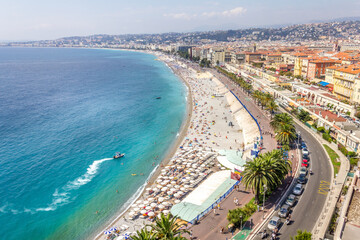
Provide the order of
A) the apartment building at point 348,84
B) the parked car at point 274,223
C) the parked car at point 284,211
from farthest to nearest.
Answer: the apartment building at point 348,84
the parked car at point 284,211
the parked car at point 274,223

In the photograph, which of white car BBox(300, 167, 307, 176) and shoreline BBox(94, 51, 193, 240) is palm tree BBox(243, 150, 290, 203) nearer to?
white car BBox(300, 167, 307, 176)

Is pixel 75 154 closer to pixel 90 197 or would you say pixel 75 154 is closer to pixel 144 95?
pixel 90 197

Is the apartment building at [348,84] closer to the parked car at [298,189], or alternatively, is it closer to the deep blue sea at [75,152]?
the parked car at [298,189]

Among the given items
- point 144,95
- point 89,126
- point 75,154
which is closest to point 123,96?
point 144,95

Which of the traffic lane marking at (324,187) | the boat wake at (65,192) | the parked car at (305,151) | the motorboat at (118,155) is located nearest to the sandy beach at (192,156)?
the motorboat at (118,155)

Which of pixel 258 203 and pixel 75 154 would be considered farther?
pixel 75 154

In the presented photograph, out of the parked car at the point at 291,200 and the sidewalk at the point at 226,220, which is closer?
the sidewalk at the point at 226,220

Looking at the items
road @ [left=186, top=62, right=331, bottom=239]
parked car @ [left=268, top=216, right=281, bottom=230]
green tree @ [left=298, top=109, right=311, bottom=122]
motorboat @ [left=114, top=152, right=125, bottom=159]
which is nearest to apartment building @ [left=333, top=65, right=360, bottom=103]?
green tree @ [left=298, top=109, right=311, bottom=122]
